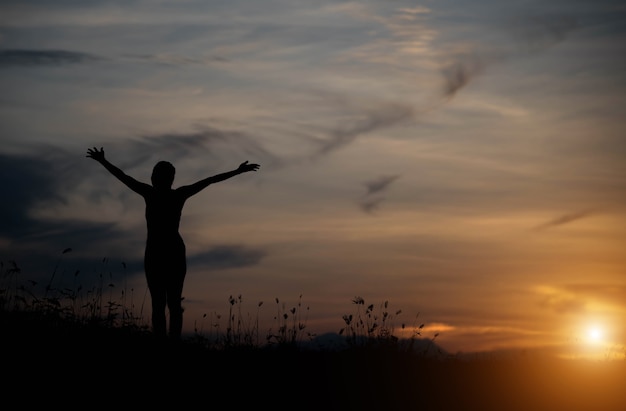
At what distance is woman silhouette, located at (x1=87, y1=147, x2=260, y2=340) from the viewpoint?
39.8 ft

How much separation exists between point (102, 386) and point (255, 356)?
9.61 ft

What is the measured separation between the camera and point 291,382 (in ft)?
38.1

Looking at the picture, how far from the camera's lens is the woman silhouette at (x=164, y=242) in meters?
12.1

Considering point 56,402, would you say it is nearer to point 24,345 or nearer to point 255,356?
point 24,345

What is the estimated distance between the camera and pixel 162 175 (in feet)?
40.1

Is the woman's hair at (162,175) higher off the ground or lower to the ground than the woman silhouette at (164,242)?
higher

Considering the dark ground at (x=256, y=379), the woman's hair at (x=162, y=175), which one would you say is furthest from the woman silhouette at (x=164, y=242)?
the dark ground at (x=256, y=379)

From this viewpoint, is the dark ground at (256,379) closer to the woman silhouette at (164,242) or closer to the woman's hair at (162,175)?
the woman silhouette at (164,242)

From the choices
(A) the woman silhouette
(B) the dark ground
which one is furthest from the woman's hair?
(B) the dark ground

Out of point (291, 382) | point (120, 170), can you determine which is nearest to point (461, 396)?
point (291, 382)

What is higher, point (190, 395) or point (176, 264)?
point (176, 264)

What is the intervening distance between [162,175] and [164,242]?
100cm

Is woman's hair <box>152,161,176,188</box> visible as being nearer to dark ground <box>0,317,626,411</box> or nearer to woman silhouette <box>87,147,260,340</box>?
woman silhouette <box>87,147,260,340</box>

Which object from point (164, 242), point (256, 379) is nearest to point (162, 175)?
point (164, 242)
